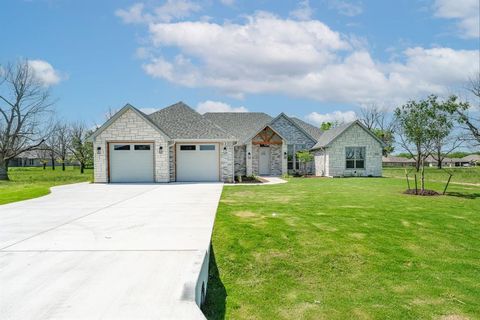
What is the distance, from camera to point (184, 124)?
21281 millimetres

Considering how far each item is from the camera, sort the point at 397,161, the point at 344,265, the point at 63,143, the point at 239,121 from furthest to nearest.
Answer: the point at 397,161
the point at 63,143
the point at 239,121
the point at 344,265

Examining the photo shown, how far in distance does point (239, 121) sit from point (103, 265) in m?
26.8

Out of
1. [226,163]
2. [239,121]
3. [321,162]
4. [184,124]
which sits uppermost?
[239,121]

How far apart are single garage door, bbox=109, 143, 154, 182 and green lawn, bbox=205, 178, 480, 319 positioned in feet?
37.7

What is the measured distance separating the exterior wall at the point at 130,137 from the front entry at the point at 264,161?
401 inches

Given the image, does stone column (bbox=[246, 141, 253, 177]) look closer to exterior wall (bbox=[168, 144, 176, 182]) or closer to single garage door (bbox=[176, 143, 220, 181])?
single garage door (bbox=[176, 143, 220, 181])

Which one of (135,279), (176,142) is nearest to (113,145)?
(176,142)

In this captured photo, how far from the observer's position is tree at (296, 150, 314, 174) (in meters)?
25.9

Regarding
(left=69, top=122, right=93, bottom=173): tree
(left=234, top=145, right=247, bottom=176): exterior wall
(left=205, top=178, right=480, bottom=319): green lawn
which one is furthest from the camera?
(left=69, top=122, right=93, bottom=173): tree

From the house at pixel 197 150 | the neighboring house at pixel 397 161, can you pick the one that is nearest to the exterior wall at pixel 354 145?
the house at pixel 197 150

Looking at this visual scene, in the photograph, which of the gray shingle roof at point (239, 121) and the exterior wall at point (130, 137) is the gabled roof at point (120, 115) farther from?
the gray shingle roof at point (239, 121)

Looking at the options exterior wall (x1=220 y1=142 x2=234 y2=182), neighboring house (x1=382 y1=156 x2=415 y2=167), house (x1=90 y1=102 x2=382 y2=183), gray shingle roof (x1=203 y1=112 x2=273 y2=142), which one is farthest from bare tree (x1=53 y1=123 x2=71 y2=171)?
neighboring house (x1=382 y1=156 x2=415 y2=167)

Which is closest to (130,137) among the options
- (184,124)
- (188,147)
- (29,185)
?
(188,147)

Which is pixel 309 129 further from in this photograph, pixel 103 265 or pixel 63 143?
pixel 63 143
